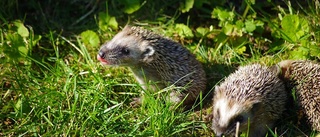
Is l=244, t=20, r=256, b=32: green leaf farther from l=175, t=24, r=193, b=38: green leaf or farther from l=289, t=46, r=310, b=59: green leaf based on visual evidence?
l=175, t=24, r=193, b=38: green leaf

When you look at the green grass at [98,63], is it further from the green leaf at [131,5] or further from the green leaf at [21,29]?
the green leaf at [131,5]

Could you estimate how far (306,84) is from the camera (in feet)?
19.6

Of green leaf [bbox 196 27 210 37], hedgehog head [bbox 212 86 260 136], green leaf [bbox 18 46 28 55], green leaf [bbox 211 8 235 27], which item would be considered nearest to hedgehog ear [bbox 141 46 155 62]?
hedgehog head [bbox 212 86 260 136]

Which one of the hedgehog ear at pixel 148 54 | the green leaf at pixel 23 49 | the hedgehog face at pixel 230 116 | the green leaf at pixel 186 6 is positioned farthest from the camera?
the green leaf at pixel 186 6

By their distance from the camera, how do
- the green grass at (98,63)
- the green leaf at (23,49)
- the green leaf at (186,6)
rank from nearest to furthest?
1. the green grass at (98,63)
2. the green leaf at (23,49)
3. the green leaf at (186,6)

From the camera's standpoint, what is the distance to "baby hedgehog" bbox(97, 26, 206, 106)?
6289 millimetres

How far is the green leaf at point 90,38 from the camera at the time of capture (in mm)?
7129

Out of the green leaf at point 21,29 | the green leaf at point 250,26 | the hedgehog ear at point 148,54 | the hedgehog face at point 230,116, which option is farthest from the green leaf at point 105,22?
the hedgehog face at point 230,116

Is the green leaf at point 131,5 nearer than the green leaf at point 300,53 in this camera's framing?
No

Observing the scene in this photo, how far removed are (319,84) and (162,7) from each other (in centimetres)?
256

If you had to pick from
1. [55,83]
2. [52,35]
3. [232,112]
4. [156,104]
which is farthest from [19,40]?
[232,112]

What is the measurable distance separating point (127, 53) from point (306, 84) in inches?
73.9

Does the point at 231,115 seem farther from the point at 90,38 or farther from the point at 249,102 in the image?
the point at 90,38

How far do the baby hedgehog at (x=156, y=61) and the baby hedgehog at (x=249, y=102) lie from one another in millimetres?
416
